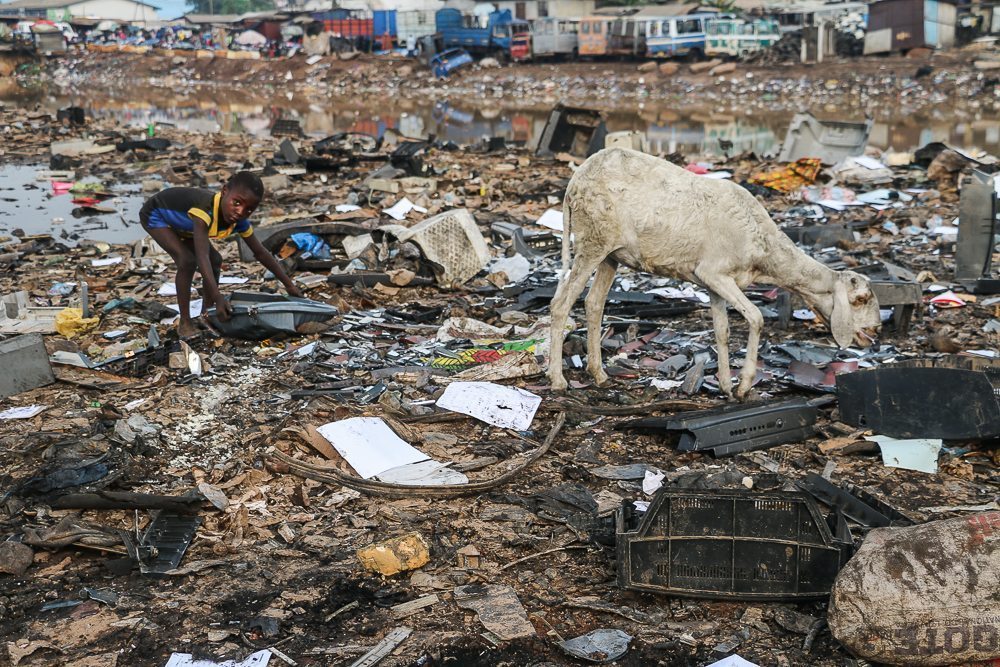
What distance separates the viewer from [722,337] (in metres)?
6.32

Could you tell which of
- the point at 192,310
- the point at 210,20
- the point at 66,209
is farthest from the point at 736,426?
the point at 210,20

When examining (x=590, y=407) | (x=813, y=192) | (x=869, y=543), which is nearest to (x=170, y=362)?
Answer: (x=590, y=407)

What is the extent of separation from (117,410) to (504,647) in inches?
139

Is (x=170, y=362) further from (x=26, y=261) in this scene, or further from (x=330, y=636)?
(x=26, y=261)

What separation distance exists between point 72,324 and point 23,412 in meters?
1.91

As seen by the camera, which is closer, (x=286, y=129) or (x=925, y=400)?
(x=925, y=400)

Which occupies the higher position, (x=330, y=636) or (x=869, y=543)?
(x=869, y=543)

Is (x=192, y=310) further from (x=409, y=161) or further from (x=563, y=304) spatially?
(x=409, y=161)

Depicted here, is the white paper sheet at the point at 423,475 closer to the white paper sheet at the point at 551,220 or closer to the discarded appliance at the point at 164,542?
the discarded appliance at the point at 164,542

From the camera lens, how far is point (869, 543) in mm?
3855

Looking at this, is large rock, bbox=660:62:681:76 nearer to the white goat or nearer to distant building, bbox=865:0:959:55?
distant building, bbox=865:0:959:55

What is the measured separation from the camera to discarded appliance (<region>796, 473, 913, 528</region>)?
459cm

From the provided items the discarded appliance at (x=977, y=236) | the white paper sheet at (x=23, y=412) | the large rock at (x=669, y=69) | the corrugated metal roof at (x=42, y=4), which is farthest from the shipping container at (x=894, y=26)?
the corrugated metal roof at (x=42, y=4)

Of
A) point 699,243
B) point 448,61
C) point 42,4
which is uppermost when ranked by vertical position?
point 42,4
